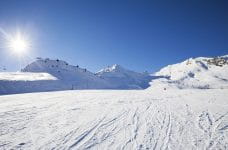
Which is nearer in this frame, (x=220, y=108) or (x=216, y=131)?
(x=216, y=131)

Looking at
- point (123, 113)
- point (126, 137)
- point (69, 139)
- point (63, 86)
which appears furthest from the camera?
point (63, 86)

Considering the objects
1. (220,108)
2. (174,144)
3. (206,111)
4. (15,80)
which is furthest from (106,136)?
(15,80)

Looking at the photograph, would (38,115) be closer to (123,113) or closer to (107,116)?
(107,116)

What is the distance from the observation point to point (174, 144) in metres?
8.29

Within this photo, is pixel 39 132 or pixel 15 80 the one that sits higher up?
pixel 15 80

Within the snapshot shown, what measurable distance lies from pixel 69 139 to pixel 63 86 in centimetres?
19219

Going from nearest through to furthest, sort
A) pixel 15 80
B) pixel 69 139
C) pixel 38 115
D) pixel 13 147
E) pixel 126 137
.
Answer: pixel 13 147
pixel 69 139
pixel 126 137
pixel 38 115
pixel 15 80

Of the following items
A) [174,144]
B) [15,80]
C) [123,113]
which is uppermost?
[15,80]

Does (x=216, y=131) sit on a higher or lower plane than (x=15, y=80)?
lower

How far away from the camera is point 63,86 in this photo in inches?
7721

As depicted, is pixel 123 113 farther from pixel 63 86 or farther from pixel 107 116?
pixel 63 86

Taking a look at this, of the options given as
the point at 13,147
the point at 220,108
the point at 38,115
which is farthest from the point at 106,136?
the point at 220,108

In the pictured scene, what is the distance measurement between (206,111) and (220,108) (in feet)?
5.23

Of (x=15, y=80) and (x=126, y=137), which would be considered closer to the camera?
(x=126, y=137)
